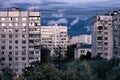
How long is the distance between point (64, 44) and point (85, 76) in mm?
71210

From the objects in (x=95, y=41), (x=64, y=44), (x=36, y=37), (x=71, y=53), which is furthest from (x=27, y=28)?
(x=64, y=44)

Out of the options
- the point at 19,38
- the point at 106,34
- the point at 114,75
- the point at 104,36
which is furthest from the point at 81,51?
the point at 114,75

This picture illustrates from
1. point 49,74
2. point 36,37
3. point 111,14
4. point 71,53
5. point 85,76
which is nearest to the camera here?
point 49,74

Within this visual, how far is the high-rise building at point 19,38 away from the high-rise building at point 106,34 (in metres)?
6.73

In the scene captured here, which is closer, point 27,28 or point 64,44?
point 27,28

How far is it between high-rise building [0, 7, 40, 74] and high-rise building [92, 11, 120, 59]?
265 inches

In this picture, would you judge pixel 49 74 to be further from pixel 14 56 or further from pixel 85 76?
pixel 14 56

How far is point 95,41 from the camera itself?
65.8m

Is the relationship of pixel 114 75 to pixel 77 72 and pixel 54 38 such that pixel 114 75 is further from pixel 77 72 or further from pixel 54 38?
pixel 54 38

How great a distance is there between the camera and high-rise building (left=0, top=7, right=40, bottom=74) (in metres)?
62.0

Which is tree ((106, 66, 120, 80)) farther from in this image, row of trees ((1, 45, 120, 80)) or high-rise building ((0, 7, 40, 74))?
high-rise building ((0, 7, 40, 74))

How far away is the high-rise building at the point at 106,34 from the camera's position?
63.8 metres

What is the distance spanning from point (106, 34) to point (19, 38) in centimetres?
921

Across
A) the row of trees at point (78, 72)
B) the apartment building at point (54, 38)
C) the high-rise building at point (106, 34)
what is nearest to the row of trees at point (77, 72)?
the row of trees at point (78, 72)
